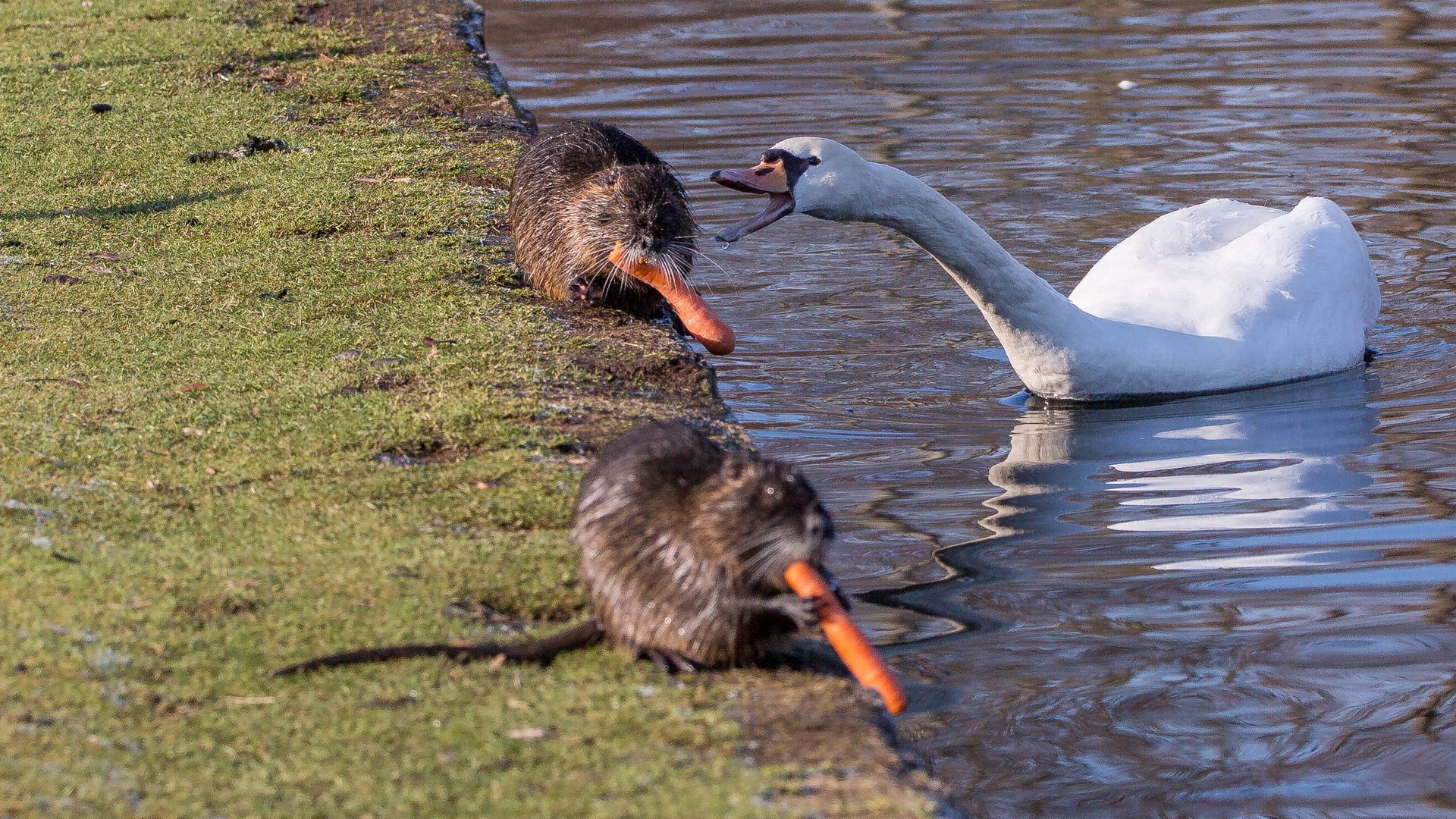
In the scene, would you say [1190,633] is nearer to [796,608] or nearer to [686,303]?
[796,608]

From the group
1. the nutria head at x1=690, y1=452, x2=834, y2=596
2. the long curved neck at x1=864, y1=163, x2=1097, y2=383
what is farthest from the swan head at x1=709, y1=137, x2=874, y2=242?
the nutria head at x1=690, y1=452, x2=834, y2=596

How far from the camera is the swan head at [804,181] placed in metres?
5.27

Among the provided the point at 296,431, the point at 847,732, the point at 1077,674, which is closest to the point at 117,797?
the point at 847,732

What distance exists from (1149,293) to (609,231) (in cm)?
215

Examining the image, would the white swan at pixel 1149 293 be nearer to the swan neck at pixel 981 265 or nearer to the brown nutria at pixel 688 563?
the swan neck at pixel 981 265

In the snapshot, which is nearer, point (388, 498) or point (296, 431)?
point (388, 498)

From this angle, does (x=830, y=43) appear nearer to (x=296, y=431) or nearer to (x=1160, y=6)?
(x=1160, y=6)

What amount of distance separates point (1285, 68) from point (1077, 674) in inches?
359

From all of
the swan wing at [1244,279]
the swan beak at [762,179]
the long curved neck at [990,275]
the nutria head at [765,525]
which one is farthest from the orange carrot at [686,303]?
the nutria head at [765,525]

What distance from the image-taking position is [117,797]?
8.76ft

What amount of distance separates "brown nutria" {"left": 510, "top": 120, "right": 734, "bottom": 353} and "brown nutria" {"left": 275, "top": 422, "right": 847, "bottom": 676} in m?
2.11

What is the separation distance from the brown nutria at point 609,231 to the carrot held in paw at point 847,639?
2.30 metres

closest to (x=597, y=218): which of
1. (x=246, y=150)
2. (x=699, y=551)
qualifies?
(x=246, y=150)

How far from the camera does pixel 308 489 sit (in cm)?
391
